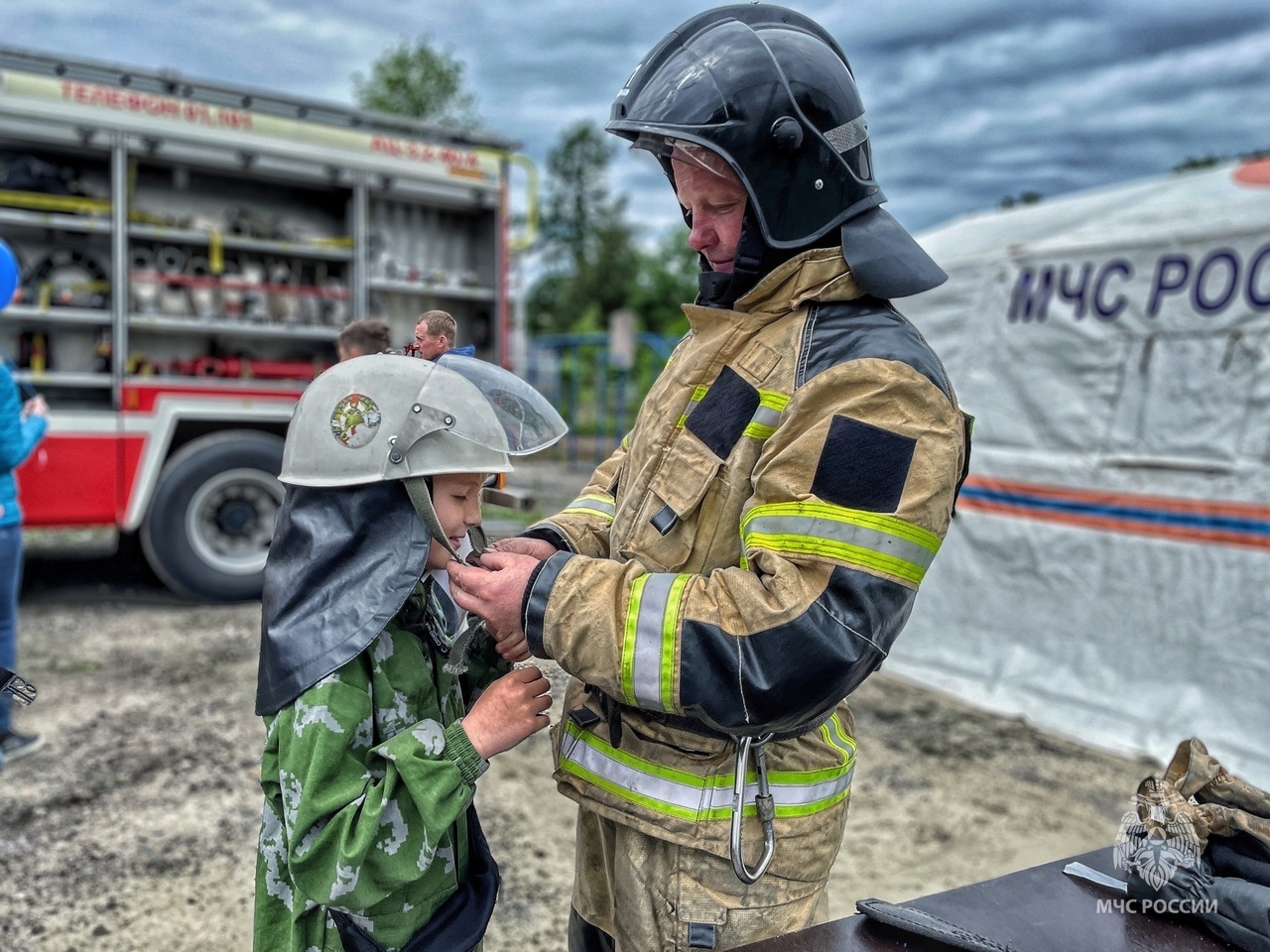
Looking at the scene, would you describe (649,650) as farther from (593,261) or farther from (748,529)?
(593,261)

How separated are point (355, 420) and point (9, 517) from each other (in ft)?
10.5

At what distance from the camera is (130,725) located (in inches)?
163

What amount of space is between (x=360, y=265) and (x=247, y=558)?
6.90 ft

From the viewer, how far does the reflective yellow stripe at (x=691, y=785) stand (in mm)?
1436

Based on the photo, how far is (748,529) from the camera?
1297 millimetres

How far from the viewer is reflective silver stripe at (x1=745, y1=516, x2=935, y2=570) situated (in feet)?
4.00

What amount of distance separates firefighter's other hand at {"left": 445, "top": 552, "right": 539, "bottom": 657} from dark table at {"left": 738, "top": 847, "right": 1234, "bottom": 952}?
21.8 inches

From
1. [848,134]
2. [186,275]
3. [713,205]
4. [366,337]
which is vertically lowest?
[366,337]

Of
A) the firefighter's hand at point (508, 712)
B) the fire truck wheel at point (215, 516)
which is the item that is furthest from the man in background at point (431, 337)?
the fire truck wheel at point (215, 516)

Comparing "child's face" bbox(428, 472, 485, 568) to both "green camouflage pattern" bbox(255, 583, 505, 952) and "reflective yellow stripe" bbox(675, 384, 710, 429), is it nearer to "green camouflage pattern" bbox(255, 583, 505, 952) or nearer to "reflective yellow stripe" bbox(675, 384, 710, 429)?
"green camouflage pattern" bbox(255, 583, 505, 952)

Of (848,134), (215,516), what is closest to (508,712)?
(848,134)

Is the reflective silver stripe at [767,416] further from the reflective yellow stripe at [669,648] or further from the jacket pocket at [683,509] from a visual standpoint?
the reflective yellow stripe at [669,648]

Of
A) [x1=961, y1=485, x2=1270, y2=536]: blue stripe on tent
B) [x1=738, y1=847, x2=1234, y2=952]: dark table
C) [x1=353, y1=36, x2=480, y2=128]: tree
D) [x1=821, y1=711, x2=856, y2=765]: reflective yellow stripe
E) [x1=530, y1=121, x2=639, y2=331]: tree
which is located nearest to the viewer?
[x1=738, y1=847, x2=1234, y2=952]: dark table

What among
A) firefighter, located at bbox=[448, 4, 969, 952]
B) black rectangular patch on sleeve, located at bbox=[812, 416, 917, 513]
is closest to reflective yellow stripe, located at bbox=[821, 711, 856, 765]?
firefighter, located at bbox=[448, 4, 969, 952]
